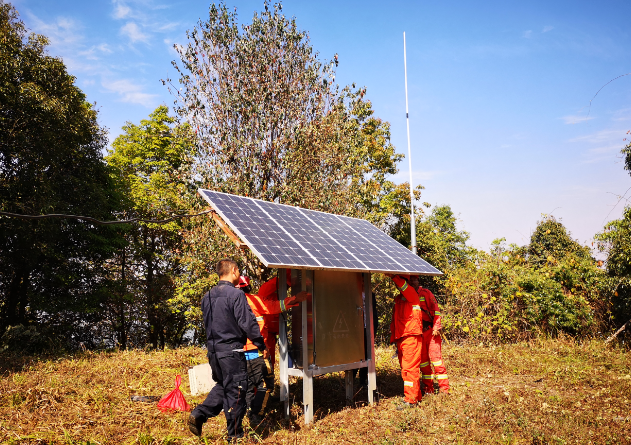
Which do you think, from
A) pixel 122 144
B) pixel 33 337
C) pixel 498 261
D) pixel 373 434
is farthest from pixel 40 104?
pixel 498 261

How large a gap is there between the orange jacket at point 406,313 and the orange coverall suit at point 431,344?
59 cm

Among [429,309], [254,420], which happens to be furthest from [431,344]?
[254,420]

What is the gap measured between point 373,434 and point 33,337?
14399 millimetres

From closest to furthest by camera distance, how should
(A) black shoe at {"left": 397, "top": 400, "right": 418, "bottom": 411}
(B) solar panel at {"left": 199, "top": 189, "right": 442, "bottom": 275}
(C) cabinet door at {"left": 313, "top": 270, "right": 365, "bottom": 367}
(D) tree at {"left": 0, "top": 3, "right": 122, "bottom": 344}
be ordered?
(B) solar panel at {"left": 199, "top": 189, "right": 442, "bottom": 275} → (C) cabinet door at {"left": 313, "top": 270, "right": 365, "bottom": 367} → (A) black shoe at {"left": 397, "top": 400, "right": 418, "bottom": 411} → (D) tree at {"left": 0, "top": 3, "right": 122, "bottom": 344}

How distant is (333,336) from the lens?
24.2 ft

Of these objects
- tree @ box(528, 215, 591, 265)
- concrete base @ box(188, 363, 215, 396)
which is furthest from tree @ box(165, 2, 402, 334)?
tree @ box(528, 215, 591, 265)

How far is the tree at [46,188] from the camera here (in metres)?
15.9

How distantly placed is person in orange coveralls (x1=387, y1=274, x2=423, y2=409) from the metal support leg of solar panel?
1.86 ft

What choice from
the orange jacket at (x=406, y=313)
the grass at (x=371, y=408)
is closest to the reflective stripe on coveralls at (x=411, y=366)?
the orange jacket at (x=406, y=313)

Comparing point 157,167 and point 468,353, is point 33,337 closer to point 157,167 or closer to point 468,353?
point 157,167

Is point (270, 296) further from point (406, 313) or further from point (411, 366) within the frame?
point (411, 366)

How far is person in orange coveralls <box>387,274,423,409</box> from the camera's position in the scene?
24.8 feet

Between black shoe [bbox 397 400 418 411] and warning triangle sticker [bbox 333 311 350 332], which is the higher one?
warning triangle sticker [bbox 333 311 350 332]

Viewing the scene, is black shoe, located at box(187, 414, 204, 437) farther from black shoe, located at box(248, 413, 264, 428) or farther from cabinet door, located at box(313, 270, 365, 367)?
cabinet door, located at box(313, 270, 365, 367)
